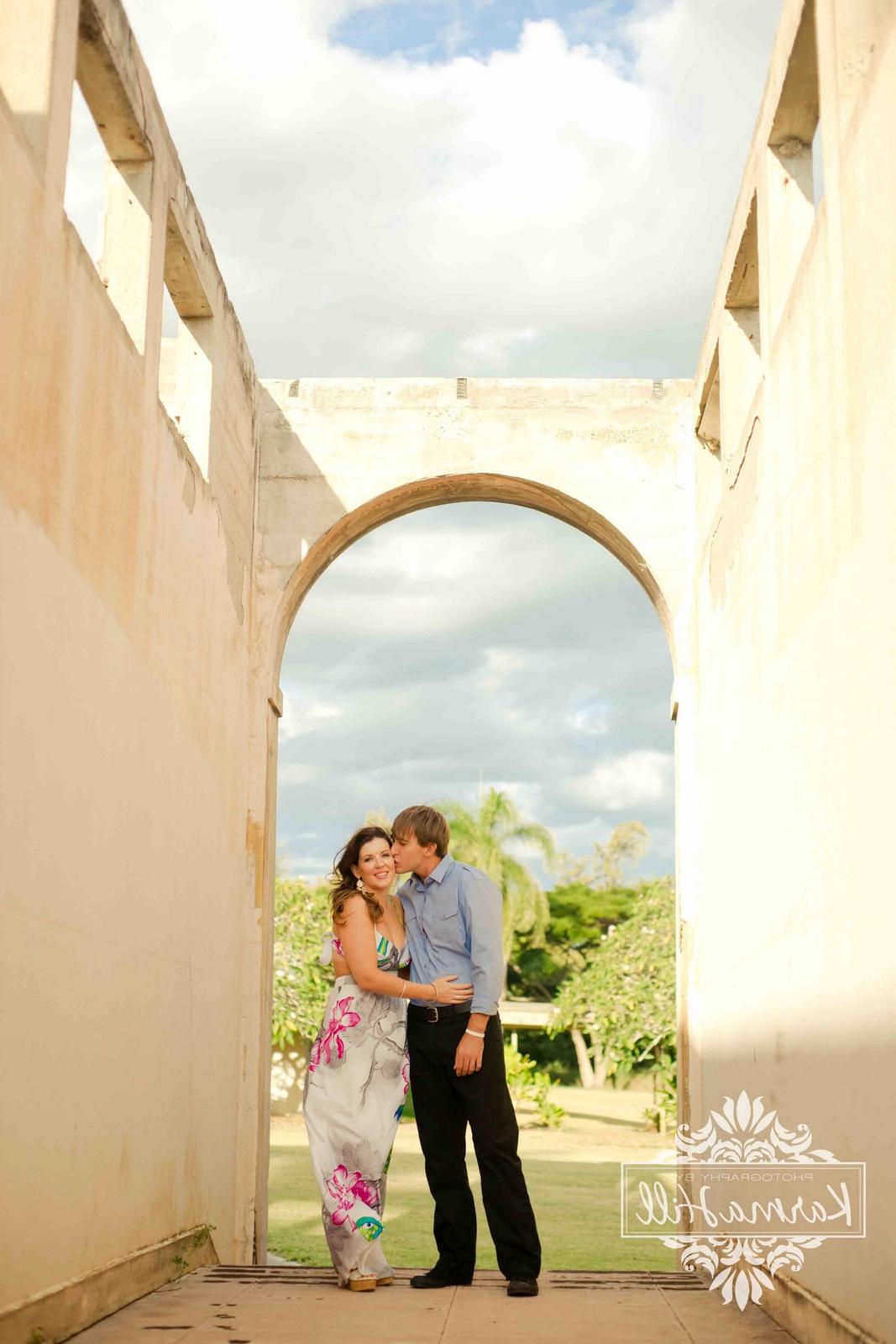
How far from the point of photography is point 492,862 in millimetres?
27969

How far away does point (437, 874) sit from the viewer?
195 inches

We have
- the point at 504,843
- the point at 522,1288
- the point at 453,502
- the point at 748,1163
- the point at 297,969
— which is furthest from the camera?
the point at 504,843

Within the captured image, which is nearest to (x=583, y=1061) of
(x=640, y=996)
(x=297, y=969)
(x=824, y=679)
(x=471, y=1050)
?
(x=297, y=969)

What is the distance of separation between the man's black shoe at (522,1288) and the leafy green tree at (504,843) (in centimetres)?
2311

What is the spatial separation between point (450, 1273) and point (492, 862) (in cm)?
2315

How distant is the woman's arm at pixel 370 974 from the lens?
15.8ft

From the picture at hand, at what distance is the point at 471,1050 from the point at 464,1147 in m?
0.39

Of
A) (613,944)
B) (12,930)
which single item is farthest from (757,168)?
(613,944)

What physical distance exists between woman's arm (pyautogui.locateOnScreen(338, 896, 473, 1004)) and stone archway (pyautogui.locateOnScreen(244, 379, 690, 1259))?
9.03 ft

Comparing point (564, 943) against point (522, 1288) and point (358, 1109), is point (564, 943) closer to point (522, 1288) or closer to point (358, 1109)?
point (358, 1109)

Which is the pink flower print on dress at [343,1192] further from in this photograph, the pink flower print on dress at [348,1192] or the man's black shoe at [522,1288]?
the man's black shoe at [522,1288]

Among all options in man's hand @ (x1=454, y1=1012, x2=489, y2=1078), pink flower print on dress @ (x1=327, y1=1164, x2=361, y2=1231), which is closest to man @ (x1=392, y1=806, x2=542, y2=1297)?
man's hand @ (x1=454, y1=1012, x2=489, y2=1078)

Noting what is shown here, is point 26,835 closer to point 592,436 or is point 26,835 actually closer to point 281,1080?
point 592,436

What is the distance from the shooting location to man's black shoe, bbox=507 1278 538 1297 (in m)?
4.68
